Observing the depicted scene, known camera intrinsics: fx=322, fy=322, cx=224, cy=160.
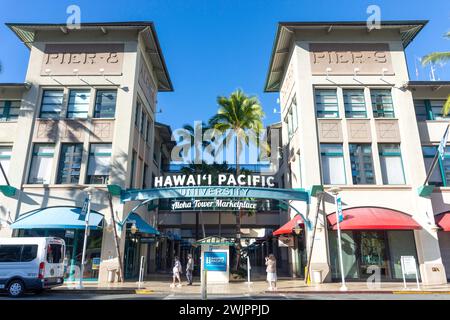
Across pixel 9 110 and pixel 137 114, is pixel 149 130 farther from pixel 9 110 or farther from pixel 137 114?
pixel 9 110

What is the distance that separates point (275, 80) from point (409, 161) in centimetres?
1544

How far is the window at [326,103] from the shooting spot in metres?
23.1

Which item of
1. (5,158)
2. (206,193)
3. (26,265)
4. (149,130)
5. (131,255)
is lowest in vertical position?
(26,265)

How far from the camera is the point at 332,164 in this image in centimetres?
2205

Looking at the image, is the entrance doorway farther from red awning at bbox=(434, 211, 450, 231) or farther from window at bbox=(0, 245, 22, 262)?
red awning at bbox=(434, 211, 450, 231)

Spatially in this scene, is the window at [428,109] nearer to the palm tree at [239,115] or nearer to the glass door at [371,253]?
the glass door at [371,253]

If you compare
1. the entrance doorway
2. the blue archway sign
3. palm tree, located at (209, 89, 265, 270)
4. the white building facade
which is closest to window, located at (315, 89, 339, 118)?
the white building facade

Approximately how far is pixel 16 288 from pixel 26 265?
3.14 feet

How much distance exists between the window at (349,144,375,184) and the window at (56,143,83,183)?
18585 millimetres

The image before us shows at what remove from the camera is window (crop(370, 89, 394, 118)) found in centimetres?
2298

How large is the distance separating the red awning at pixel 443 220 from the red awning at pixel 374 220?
67.1 inches

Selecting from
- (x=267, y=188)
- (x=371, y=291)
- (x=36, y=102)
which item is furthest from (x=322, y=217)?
(x=36, y=102)

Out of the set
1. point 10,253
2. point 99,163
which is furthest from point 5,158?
point 10,253
